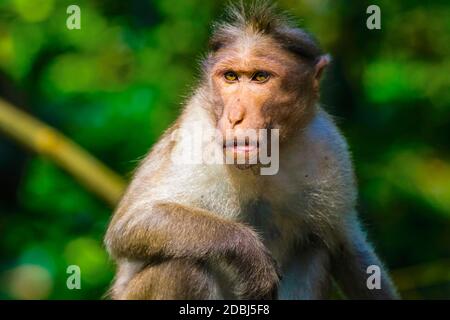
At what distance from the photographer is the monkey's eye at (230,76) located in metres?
6.86

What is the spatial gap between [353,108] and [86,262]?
4377 millimetres

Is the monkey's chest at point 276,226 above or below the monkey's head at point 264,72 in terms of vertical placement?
below

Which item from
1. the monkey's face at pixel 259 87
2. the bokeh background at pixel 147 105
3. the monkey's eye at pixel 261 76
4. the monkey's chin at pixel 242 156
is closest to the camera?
the monkey's chin at pixel 242 156

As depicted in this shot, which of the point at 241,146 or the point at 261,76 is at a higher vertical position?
the point at 261,76

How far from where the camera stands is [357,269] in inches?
315

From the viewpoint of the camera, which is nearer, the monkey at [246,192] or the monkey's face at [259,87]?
the monkey's face at [259,87]

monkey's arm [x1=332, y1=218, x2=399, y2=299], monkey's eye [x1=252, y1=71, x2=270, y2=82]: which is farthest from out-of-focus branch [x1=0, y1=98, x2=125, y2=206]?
monkey's eye [x1=252, y1=71, x2=270, y2=82]

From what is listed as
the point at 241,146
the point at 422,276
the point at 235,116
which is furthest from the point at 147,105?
the point at 241,146

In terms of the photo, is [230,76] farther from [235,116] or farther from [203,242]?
[203,242]

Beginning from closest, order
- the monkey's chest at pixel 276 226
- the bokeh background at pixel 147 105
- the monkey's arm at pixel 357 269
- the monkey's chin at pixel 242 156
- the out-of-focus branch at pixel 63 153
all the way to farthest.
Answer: the monkey's chin at pixel 242 156 < the monkey's chest at pixel 276 226 < the monkey's arm at pixel 357 269 < the out-of-focus branch at pixel 63 153 < the bokeh background at pixel 147 105

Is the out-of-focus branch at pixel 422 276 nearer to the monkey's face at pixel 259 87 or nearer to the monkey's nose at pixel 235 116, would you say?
the monkey's face at pixel 259 87

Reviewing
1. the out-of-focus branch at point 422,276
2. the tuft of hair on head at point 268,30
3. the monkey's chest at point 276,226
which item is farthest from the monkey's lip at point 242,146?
the out-of-focus branch at point 422,276

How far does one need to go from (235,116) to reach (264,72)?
1.80 feet
